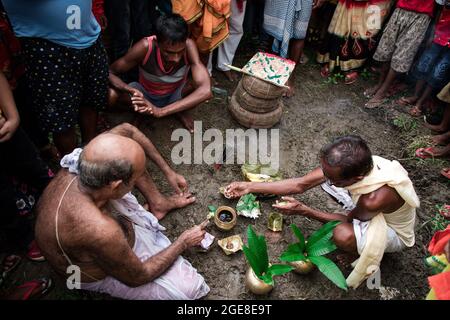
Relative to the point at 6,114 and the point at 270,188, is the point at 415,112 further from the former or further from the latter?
the point at 6,114

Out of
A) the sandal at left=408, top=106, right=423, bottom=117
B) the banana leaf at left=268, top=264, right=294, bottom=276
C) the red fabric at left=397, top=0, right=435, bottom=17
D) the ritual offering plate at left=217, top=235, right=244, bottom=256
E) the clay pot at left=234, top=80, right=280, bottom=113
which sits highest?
the red fabric at left=397, top=0, right=435, bottom=17

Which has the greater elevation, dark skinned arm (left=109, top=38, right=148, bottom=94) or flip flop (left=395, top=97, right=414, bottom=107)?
dark skinned arm (left=109, top=38, right=148, bottom=94)

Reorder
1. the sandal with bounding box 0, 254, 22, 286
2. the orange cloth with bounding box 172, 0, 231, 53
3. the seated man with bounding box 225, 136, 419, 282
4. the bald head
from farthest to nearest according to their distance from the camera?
the orange cloth with bounding box 172, 0, 231, 53
the sandal with bounding box 0, 254, 22, 286
the seated man with bounding box 225, 136, 419, 282
the bald head

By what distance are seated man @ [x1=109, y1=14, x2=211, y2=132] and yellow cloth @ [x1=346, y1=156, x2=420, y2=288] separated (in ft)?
6.06

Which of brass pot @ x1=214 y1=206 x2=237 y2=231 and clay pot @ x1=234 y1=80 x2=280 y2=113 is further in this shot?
clay pot @ x1=234 y1=80 x2=280 y2=113

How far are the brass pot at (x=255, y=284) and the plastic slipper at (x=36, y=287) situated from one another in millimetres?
1443

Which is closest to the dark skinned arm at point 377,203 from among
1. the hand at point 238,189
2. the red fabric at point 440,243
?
the red fabric at point 440,243

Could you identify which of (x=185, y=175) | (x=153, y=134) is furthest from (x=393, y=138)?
(x=153, y=134)

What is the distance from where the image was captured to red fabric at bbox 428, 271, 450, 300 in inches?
80.7

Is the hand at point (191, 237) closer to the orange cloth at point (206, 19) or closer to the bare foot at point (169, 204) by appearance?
A: the bare foot at point (169, 204)

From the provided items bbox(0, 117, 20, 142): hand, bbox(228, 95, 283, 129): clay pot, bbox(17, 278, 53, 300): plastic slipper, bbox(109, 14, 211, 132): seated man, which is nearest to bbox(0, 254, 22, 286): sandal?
bbox(17, 278, 53, 300): plastic slipper

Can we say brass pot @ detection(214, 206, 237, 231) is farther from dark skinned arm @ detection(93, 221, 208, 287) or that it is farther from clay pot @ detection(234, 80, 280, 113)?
clay pot @ detection(234, 80, 280, 113)

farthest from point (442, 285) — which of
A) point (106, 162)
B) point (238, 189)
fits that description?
point (106, 162)
